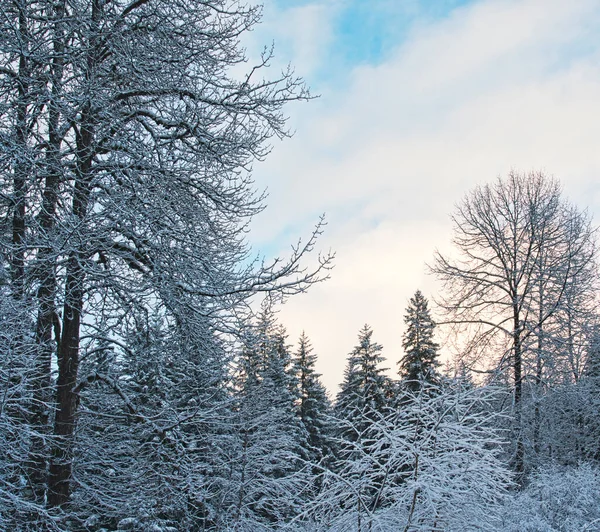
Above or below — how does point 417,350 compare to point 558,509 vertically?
above

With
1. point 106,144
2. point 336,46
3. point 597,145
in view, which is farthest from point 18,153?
point 597,145

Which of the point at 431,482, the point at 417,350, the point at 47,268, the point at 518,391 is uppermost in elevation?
the point at 417,350

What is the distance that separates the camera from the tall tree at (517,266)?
14875 mm

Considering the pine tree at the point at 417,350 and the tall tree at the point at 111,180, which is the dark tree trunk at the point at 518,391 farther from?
the tall tree at the point at 111,180

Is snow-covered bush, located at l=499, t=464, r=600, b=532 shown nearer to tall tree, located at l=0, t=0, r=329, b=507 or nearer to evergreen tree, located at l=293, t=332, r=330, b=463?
tall tree, located at l=0, t=0, r=329, b=507

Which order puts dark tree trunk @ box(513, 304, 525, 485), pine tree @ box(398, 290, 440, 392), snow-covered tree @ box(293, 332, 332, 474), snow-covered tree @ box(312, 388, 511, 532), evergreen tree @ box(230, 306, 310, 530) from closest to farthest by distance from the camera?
snow-covered tree @ box(312, 388, 511, 532) → evergreen tree @ box(230, 306, 310, 530) → dark tree trunk @ box(513, 304, 525, 485) → pine tree @ box(398, 290, 440, 392) → snow-covered tree @ box(293, 332, 332, 474)

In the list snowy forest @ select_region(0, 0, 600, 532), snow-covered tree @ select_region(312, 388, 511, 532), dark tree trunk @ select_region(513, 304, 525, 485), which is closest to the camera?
snow-covered tree @ select_region(312, 388, 511, 532)

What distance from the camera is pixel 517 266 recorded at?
15883mm

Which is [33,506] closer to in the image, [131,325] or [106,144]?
[131,325]

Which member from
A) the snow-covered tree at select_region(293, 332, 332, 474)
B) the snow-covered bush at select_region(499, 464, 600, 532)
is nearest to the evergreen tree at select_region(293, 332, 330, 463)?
the snow-covered tree at select_region(293, 332, 332, 474)

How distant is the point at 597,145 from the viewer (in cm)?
1235

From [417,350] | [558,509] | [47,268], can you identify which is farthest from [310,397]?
[47,268]

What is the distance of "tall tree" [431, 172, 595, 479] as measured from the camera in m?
14.9

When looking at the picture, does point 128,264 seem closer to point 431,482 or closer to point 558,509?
point 431,482
